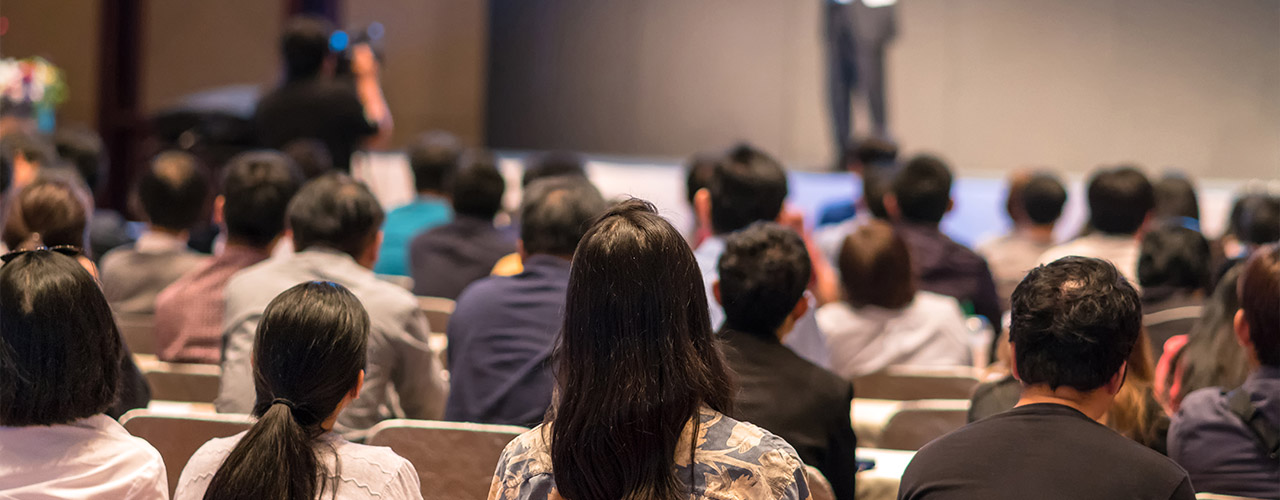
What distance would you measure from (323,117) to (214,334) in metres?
2.74

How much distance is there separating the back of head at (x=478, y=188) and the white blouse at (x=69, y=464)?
7.71 feet

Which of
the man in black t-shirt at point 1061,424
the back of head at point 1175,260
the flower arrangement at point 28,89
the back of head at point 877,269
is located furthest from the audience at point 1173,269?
the flower arrangement at point 28,89

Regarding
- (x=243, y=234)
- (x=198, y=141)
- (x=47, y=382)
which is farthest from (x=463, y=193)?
(x=198, y=141)

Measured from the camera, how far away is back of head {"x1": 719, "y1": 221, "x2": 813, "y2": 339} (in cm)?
236

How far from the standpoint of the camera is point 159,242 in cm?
379

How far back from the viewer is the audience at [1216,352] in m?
2.60

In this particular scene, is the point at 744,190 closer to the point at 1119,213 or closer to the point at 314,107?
the point at 1119,213

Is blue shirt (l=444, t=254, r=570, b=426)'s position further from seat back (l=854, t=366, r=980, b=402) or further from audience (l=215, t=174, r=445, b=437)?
seat back (l=854, t=366, r=980, b=402)

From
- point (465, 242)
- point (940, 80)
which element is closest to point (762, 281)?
point (465, 242)

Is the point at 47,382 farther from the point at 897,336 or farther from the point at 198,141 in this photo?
the point at 198,141

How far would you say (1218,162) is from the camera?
30.7 feet

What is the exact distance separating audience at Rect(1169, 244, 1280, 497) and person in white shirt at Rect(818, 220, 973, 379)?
1.13 meters

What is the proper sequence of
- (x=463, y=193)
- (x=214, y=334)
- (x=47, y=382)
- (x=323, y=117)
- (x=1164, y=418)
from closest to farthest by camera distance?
(x=47, y=382) → (x=1164, y=418) → (x=214, y=334) → (x=463, y=193) → (x=323, y=117)

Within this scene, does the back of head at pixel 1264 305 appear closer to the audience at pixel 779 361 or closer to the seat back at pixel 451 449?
the audience at pixel 779 361
